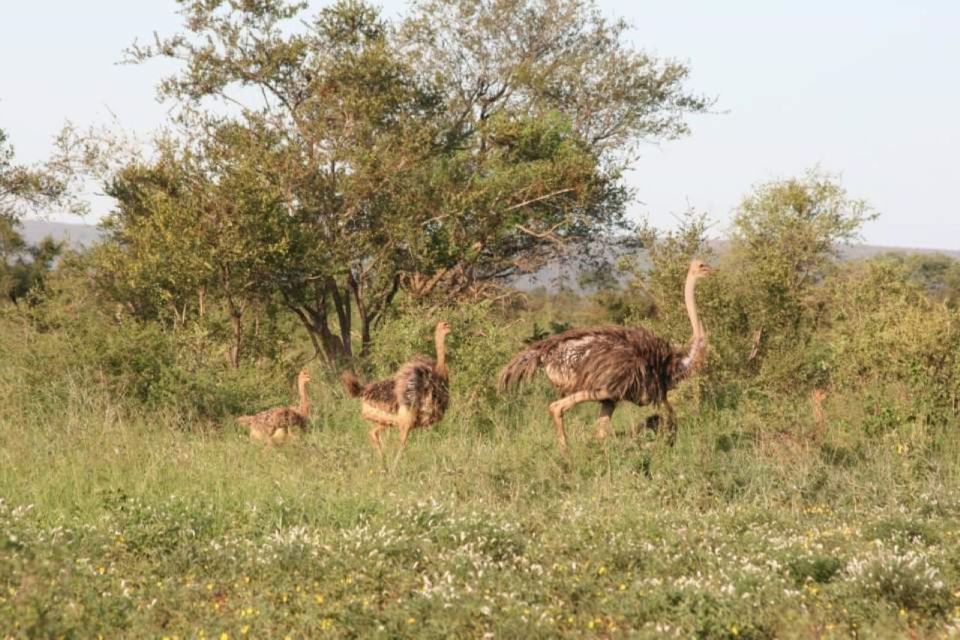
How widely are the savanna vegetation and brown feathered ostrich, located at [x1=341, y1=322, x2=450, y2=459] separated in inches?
11.8

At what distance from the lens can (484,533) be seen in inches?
283

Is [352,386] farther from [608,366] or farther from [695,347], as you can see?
[695,347]

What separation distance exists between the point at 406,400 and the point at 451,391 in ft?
6.93

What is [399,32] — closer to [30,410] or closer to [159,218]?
[159,218]

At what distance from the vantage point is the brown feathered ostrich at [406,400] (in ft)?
35.2

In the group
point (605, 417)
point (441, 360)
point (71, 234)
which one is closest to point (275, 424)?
point (441, 360)

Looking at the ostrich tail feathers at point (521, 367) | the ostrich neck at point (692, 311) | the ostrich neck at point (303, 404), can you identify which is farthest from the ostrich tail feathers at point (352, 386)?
the ostrich neck at point (692, 311)

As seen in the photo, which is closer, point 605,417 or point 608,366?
point 608,366

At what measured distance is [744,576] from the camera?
6.18 m

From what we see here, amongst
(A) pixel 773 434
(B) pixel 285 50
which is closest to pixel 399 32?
(B) pixel 285 50

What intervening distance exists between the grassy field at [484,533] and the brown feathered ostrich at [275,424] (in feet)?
0.97

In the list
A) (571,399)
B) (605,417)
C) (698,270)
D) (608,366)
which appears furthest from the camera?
(698,270)

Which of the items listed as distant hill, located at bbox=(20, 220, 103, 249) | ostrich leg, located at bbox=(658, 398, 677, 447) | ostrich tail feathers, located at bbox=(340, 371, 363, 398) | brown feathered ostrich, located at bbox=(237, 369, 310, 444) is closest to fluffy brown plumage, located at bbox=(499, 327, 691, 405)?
ostrich leg, located at bbox=(658, 398, 677, 447)

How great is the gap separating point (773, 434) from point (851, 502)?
196cm
